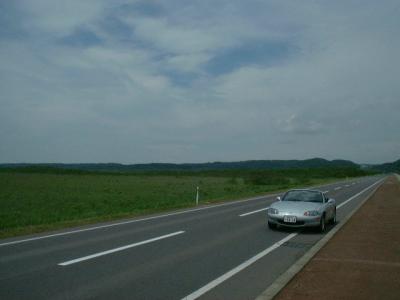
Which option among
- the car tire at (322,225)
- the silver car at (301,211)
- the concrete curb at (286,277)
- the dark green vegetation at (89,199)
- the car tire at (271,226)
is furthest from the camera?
the dark green vegetation at (89,199)

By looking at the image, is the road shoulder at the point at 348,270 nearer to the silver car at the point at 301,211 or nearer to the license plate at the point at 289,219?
the silver car at the point at 301,211

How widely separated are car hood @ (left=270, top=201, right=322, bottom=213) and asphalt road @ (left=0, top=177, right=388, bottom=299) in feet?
2.37

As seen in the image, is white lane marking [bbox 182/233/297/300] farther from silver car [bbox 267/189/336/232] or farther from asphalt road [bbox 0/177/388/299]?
silver car [bbox 267/189/336/232]

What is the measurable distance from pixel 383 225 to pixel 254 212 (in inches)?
257

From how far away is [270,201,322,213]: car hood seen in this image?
13.8 metres

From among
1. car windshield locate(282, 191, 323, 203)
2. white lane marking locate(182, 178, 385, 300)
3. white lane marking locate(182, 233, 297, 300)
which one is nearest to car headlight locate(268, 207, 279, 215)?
car windshield locate(282, 191, 323, 203)

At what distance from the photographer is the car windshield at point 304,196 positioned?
15062mm

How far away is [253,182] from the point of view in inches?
2825

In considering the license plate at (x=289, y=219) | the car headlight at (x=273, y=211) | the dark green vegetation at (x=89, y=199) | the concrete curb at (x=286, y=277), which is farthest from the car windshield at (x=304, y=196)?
the dark green vegetation at (x=89, y=199)

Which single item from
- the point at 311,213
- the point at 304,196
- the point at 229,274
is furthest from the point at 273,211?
the point at 229,274

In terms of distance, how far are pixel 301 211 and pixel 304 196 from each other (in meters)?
1.71

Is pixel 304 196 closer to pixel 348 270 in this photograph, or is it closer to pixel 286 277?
pixel 348 270

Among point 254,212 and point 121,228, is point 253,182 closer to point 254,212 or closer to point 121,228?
point 254,212

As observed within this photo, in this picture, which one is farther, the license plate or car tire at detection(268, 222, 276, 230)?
car tire at detection(268, 222, 276, 230)
